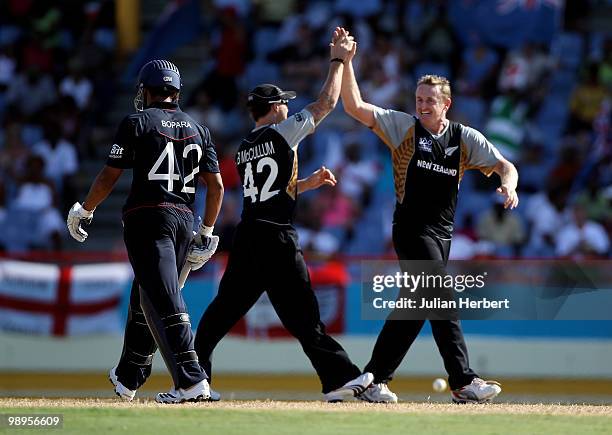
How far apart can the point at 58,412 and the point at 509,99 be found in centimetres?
1145

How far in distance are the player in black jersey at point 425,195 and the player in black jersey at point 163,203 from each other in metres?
1.22

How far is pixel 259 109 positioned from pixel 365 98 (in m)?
9.67

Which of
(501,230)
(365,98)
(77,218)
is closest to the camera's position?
(77,218)

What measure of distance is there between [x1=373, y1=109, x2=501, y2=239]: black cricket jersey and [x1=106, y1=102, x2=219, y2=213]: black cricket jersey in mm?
1446

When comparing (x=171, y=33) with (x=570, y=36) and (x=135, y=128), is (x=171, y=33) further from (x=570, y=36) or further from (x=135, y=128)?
(x=135, y=128)

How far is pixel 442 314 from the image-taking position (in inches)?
378

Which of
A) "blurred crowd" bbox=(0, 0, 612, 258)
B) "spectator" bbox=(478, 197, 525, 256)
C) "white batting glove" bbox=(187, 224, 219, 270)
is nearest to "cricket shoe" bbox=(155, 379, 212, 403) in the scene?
"white batting glove" bbox=(187, 224, 219, 270)

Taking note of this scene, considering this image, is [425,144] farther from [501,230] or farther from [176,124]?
[501,230]

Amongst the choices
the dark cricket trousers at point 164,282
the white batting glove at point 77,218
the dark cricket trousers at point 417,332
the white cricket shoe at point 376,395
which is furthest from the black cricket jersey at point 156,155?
the white cricket shoe at point 376,395

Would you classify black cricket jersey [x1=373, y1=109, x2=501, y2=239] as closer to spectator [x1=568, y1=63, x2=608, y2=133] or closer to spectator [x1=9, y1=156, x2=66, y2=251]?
spectator [x1=568, y1=63, x2=608, y2=133]

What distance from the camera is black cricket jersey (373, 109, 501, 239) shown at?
31.6 feet

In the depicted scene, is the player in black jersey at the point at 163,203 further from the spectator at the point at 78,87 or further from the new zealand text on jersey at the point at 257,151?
the spectator at the point at 78,87

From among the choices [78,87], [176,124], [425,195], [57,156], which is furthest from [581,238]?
[176,124]

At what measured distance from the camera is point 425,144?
9.65 m
